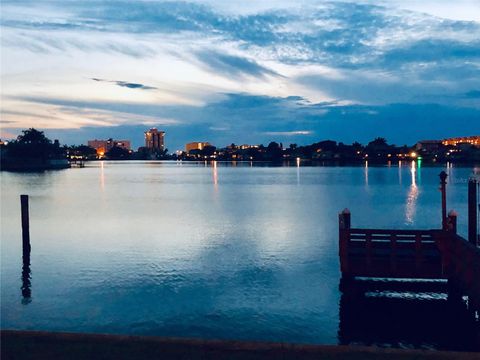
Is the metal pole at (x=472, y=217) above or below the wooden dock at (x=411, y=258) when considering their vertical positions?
above

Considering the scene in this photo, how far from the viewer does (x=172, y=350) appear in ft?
33.8

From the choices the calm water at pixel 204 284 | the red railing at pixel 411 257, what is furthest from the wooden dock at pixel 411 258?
the calm water at pixel 204 284

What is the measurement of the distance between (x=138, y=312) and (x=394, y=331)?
11.2m

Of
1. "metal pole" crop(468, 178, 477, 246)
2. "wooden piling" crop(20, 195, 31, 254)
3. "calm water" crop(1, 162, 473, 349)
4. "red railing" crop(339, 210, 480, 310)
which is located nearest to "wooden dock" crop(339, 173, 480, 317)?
"red railing" crop(339, 210, 480, 310)

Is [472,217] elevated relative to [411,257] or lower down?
elevated

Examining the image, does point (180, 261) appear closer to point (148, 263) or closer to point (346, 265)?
point (148, 263)

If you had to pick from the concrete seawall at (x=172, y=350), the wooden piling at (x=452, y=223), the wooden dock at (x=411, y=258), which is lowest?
the wooden dock at (x=411, y=258)

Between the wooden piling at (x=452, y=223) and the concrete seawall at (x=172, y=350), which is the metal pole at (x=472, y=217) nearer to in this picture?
the wooden piling at (x=452, y=223)

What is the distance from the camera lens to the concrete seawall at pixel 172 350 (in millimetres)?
9930

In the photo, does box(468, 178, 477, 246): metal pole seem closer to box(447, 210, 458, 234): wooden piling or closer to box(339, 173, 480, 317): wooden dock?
box(339, 173, 480, 317): wooden dock

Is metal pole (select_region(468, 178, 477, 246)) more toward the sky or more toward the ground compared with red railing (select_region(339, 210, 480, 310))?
more toward the sky

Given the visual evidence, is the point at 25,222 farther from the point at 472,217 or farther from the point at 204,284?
the point at 472,217

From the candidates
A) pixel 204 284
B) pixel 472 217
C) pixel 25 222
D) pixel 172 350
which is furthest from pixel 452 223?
pixel 25 222

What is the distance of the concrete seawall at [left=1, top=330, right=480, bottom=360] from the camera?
32.6 ft
